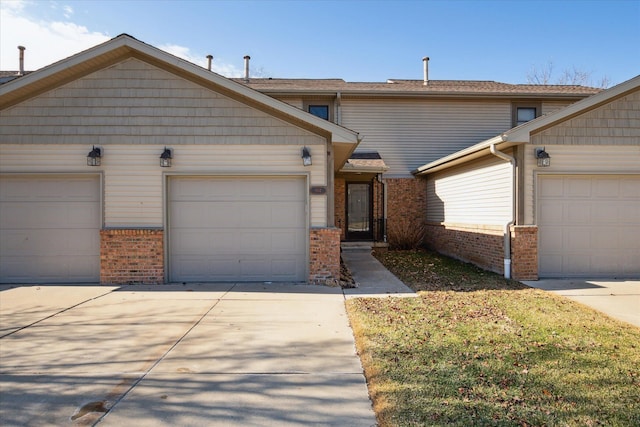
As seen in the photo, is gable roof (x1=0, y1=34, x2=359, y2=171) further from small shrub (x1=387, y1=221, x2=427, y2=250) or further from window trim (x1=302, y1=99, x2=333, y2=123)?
small shrub (x1=387, y1=221, x2=427, y2=250)

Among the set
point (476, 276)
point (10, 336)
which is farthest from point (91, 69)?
point (476, 276)

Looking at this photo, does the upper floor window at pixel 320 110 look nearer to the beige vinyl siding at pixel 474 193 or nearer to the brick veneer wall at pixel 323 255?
the beige vinyl siding at pixel 474 193

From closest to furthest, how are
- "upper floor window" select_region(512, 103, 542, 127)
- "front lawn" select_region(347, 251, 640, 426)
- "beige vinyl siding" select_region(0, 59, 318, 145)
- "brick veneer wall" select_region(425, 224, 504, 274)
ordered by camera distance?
"front lawn" select_region(347, 251, 640, 426) → "beige vinyl siding" select_region(0, 59, 318, 145) → "brick veneer wall" select_region(425, 224, 504, 274) → "upper floor window" select_region(512, 103, 542, 127)

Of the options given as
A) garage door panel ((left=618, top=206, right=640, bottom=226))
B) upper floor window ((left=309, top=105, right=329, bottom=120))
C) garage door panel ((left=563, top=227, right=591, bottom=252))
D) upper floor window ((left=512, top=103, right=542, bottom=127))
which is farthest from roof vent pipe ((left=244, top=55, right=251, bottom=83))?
garage door panel ((left=618, top=206, right=640, bottom=226))

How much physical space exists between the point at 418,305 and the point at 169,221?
526cm

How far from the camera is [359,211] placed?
14789mm

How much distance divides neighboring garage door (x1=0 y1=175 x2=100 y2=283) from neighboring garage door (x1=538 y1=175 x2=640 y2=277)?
31.6ft

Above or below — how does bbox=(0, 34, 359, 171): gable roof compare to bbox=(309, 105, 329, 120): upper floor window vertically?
below

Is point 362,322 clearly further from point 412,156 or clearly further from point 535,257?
point 412,156

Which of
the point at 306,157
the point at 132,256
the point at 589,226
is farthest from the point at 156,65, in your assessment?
the point at 589,226

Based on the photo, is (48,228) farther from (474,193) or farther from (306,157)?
(474,193)

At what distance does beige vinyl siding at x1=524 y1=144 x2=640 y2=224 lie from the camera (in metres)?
8.27

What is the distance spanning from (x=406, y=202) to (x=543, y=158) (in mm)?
6554

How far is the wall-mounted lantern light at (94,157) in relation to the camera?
7730mm
